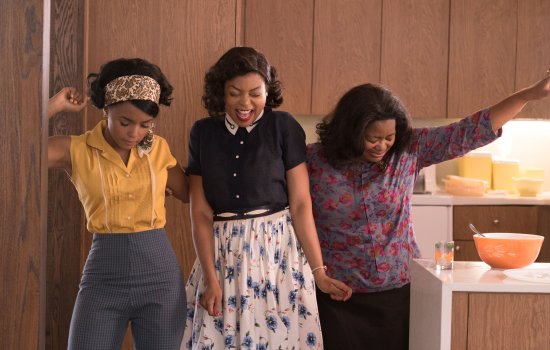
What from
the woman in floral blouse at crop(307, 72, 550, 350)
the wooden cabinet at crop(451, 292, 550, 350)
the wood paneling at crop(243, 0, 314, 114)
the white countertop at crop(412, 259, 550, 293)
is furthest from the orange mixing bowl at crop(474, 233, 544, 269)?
the wood paneling at crop(243, 0, 314, 114)

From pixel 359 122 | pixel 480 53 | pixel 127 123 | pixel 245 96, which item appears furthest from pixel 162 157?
pixel 480 53

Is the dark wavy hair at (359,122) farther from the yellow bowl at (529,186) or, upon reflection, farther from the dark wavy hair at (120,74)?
the yellow bowl at (529,186)

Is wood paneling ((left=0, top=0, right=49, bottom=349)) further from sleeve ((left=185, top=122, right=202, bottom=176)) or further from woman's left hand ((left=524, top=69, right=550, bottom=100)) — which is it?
woman's left hand ((left=524, top=69, right=550, bottom=100))

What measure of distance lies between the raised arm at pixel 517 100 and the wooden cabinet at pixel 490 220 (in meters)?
1.89

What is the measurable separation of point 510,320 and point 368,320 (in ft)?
2.14

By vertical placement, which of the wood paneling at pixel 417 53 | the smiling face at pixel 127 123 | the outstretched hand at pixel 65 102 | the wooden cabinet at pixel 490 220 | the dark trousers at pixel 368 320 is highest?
the wood paneling at pixel 417 53

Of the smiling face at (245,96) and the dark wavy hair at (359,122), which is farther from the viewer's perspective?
the dark wavy hair at (359,122)

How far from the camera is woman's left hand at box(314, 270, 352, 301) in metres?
2.29

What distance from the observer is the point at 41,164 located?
1.77 metres

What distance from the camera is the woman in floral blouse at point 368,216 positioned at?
7.95 feet

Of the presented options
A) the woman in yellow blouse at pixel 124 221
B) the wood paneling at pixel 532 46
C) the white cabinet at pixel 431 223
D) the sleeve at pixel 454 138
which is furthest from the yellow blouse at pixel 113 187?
the wood paneling at pixel 532 46

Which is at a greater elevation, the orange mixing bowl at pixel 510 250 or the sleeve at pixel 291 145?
the sleeve at pixel 291 145

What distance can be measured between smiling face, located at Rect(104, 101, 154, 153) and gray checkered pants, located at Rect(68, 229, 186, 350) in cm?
26

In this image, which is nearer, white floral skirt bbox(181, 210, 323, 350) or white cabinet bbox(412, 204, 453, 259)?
white floral skirt bbox(181, 210, 323, 350)
